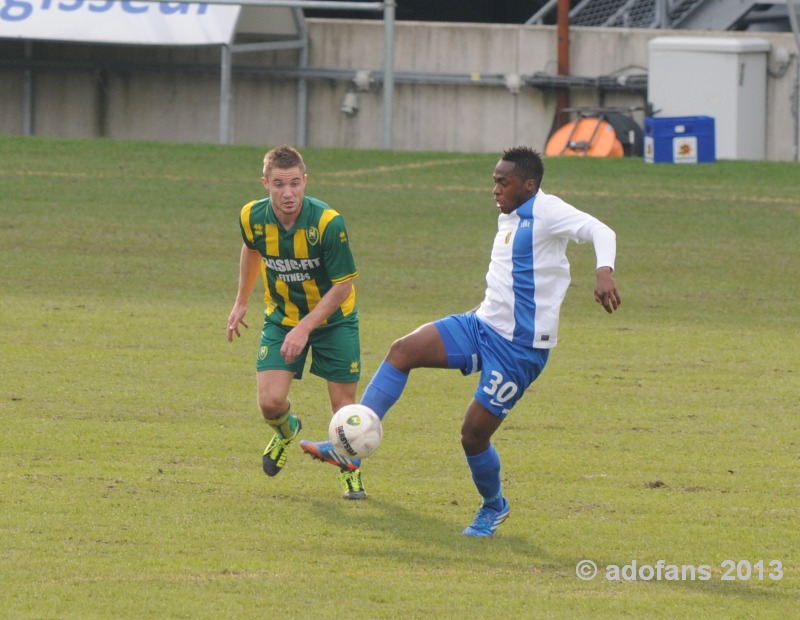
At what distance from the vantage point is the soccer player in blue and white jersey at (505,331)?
252 inches

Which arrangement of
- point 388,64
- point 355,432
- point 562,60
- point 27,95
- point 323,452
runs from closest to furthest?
point 355,432 < point 323,452 < point 388,64 < point 562,60 < point 27,95

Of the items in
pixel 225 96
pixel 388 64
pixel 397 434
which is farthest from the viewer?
pixel 225 96

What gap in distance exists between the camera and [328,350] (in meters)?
7.37

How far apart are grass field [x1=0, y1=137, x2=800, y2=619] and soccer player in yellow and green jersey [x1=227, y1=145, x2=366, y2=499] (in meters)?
0.45

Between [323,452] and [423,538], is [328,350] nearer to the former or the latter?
[323,452]

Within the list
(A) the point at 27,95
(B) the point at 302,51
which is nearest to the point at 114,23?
(B) the point at 302,51

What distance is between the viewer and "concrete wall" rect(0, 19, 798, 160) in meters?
23.7

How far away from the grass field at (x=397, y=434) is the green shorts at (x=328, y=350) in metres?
0.58

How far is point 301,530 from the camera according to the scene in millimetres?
6504

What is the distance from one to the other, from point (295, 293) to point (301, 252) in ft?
0.91

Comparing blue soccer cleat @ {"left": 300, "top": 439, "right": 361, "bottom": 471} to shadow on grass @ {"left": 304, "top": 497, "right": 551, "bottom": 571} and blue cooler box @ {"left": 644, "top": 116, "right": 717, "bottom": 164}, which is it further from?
blue cooler box @ {"left": 644, "top": 116, "right": 717, "bottom": 164}

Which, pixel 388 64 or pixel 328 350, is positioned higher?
pixel 388 64

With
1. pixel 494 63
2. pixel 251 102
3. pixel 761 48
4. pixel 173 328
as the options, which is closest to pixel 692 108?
pixel 761 48

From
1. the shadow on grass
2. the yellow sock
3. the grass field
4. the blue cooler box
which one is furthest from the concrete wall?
the shadow on grass
